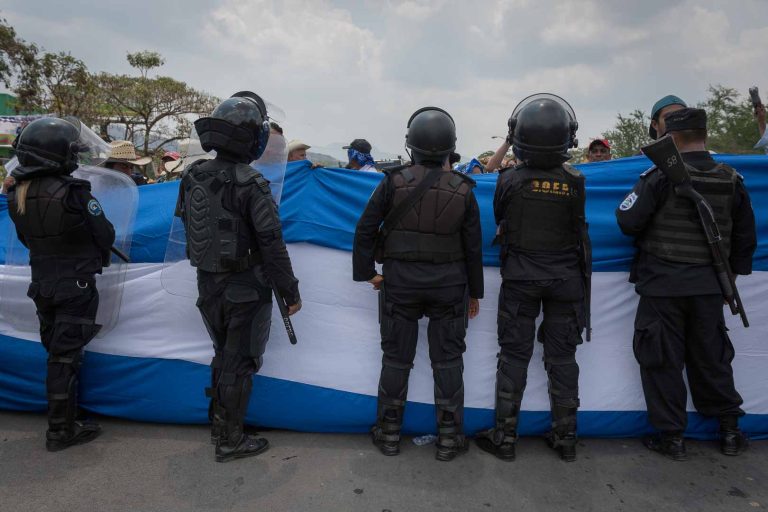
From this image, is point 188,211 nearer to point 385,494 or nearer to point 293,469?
point 293,469

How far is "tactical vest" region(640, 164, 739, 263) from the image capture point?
276 centimetres

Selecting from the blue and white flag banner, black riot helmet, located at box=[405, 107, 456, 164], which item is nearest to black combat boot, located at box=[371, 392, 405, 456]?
the blue and white flag banner

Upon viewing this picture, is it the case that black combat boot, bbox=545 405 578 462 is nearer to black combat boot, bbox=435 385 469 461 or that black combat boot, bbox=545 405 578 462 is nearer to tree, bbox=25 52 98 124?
black combat boot, bbox=435 385 469 461

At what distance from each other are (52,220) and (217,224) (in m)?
1.00

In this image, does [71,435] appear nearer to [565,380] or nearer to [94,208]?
[94,208]

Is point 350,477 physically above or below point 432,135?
below

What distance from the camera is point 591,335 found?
122 inches

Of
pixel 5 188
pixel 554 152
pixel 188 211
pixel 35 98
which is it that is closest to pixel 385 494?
pixel 188 211

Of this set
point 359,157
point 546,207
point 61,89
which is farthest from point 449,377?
point 61,89

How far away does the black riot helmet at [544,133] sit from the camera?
272cm

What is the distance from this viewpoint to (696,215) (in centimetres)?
276

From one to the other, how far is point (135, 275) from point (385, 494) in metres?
2.13

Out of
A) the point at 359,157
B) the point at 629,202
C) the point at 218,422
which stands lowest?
the point at 218,422

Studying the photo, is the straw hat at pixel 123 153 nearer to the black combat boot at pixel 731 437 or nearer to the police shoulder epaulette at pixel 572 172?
the police shoulder epaulette at pixel 572 172
